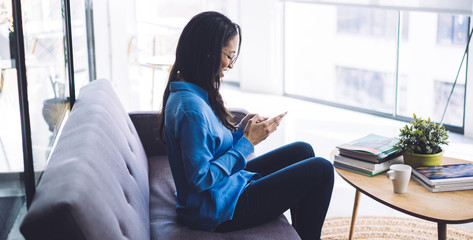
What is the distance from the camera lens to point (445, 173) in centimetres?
197

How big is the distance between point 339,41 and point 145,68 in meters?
2.48

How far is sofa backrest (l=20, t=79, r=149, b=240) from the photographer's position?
1.16 m

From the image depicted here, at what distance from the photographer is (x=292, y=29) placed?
225 inches

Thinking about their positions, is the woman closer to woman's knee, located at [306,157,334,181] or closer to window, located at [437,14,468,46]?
woman's knee, located at [306,157,334,181]

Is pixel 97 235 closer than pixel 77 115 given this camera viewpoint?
Yes

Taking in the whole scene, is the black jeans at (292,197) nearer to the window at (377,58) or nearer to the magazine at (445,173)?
the magazine at (445,173)

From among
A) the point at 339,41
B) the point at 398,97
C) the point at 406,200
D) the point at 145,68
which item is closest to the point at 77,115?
the point at 406,200

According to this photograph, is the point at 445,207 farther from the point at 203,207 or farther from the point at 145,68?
the point at 145,68

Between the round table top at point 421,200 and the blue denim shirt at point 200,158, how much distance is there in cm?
46

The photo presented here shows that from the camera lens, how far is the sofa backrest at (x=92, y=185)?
3.79ft

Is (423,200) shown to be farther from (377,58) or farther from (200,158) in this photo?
(377,58)

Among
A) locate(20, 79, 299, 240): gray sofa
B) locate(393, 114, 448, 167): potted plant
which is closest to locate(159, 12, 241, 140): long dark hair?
locate(20, 79, 299, 240): gray sofa

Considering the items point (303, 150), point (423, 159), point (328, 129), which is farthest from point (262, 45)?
point (423, 159)

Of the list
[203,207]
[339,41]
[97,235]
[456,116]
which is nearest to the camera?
[97,235]
